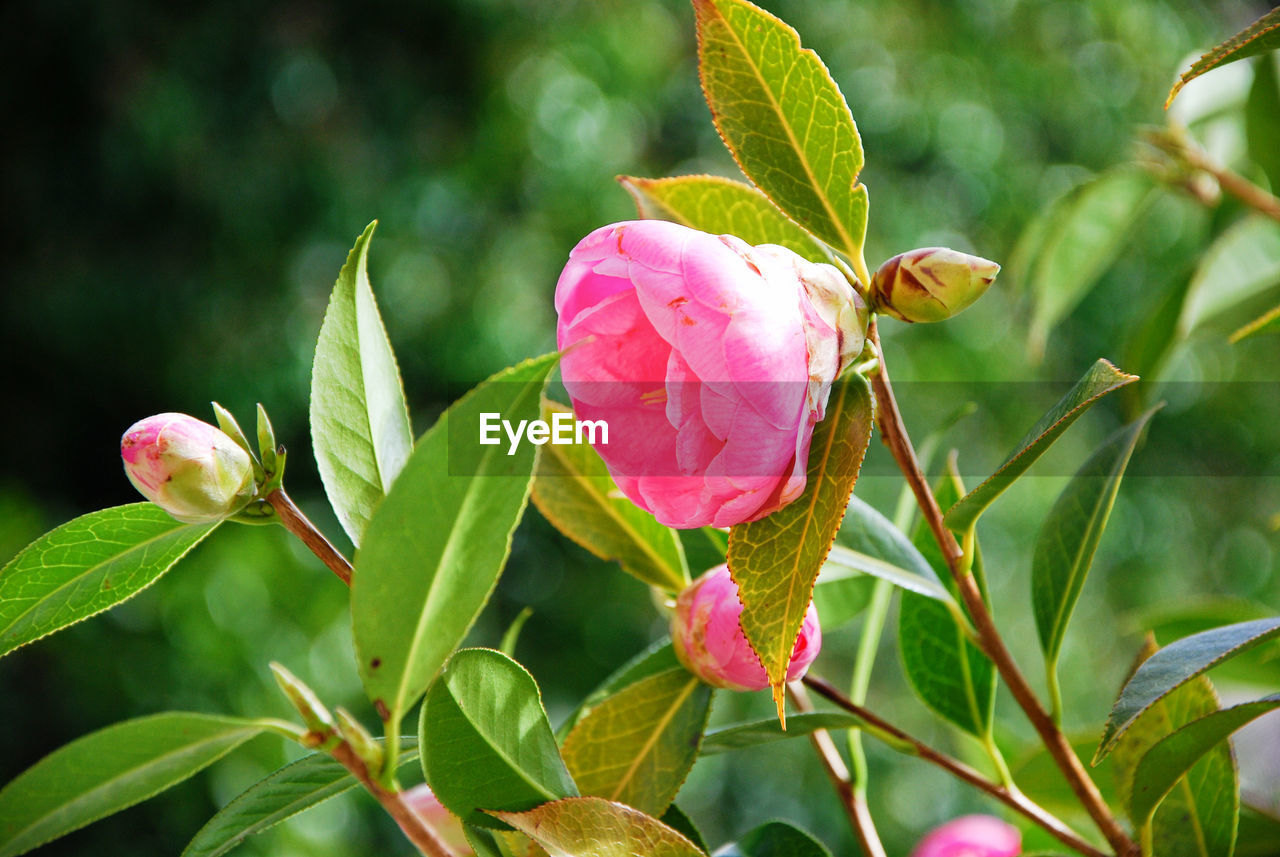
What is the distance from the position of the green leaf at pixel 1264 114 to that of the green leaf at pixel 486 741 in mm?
381

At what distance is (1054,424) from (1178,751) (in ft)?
0.26

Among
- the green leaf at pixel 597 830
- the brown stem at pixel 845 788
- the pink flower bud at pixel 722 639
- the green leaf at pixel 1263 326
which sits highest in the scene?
the green leaf at pixel 1263 326

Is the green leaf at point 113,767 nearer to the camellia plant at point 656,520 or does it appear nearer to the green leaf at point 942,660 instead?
the camellia plant at point 656,520

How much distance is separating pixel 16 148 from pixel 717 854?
6.36 feet

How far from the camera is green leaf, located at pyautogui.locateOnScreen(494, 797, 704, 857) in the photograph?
0.59ft

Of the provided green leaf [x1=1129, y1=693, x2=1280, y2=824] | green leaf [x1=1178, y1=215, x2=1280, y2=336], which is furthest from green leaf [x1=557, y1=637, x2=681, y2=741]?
green leaf [x1=1178, y1=215, x2=1280, y2=336]

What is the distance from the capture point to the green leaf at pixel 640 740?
0.22 metres

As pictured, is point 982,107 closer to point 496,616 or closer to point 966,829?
point 496,616

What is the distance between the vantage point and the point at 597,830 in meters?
0.18

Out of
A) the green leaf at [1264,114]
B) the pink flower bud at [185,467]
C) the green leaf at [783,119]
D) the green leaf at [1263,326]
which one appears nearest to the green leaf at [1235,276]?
the green leaf at [1264,114]

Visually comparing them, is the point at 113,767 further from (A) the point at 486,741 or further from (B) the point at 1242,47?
(B) the point at 1242,47

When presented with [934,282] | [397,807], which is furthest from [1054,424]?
[397,807]

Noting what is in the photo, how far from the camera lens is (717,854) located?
0.77ft

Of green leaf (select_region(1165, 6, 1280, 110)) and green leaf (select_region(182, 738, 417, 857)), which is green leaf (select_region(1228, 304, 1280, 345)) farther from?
green leaf (select_region(182, 738, 417, 857))
